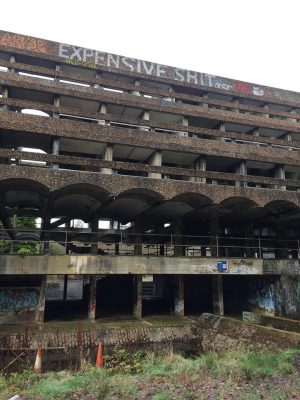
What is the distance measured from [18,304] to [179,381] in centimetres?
1436

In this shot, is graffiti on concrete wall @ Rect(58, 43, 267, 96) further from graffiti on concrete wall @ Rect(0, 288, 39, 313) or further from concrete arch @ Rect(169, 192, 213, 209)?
graffiti on concrete wall @ Rect(0, 288, 39, 313)

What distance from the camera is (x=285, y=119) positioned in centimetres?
4225

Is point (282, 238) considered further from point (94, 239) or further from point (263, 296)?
point (94, 239)

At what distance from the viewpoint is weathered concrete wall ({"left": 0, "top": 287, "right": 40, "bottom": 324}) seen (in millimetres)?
→ 20406

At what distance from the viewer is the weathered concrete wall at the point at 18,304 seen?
20.4 meters

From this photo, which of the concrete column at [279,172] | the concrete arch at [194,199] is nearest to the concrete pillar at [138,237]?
the concrete arch at [194,199]

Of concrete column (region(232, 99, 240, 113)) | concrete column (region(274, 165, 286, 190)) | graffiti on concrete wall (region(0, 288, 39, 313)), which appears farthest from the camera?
concrete column (region(232, 99, 240, 113))

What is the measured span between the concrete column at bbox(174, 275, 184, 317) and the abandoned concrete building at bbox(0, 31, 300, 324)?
0.10 m

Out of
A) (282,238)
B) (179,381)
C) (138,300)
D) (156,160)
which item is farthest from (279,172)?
(179,381)

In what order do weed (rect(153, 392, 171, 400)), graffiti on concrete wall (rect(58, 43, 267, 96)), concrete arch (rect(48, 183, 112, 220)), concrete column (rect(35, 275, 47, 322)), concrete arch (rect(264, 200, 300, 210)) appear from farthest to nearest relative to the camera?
graffiti on concrete wall (rect(58, 43, 267, 96)), concrete arch (rect(264, 200, 300, 210)), concrete arch (rect(48, 183, 112, 220)), concrete column (rect(35, 275, 47, 322)), weed (rect(153, 392, 171, 400))

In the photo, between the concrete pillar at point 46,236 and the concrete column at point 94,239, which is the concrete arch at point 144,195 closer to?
the concrete column at point 94,239

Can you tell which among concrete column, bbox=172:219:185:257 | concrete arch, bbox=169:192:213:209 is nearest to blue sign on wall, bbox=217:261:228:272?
concrete column, bbox=172:219:185:257

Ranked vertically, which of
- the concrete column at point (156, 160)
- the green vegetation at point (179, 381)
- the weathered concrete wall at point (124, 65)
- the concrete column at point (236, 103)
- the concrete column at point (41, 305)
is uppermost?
the weathered concrete wall at point (124, 65)

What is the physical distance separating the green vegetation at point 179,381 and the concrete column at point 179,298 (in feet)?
41.9
